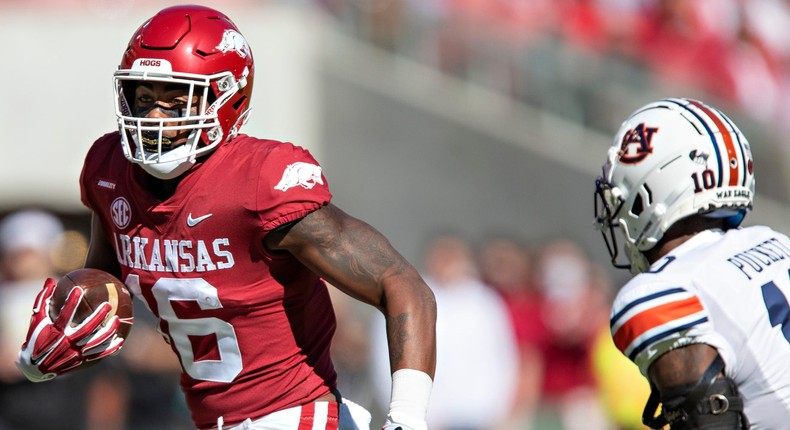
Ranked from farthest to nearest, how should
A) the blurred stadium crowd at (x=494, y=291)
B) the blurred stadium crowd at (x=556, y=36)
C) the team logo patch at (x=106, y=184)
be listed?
1. the blurred stadium crowd at (x=556, y=36)
2. the blurred stadium crowd at (x=494, y=291)
3. the team logo patch at (x=106, y=184)

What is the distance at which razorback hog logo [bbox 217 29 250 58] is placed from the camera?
420 cm

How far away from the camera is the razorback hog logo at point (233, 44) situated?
13.8 ft

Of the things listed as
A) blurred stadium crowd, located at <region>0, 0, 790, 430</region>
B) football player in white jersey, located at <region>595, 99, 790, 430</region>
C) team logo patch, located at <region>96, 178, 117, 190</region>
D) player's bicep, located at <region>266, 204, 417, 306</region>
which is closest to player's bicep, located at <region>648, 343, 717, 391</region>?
football player in white jersey, located at <region>595, 99, 790, 430</region>

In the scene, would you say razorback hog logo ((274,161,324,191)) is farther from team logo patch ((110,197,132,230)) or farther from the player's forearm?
team logo patch ((110,197,132,230))

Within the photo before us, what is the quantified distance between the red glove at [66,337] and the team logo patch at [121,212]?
0.27 m

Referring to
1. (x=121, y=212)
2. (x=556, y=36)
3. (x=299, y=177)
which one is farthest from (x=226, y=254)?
(x=556, y=36)

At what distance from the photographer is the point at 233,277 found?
406 centimetres

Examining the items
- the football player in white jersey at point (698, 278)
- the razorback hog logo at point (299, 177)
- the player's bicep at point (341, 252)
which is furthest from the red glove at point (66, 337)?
the football player in white jersey at point (698, 278)

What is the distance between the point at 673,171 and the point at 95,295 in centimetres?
193

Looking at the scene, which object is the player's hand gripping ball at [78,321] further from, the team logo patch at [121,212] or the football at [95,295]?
the team logo patch at [121,212]

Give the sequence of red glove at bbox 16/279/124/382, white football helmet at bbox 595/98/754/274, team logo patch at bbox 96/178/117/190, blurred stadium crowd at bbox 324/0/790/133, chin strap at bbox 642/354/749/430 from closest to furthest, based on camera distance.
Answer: chin strap at bbox 642/354/749/430 < white football helmet at bbox 595/98/754/274 < red glove at bbox 16/279/124/382 < team logo patch at bbox 96/178/117/190 < blurred stadium crowd at bbox 324/0/790/133

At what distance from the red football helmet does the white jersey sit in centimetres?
150

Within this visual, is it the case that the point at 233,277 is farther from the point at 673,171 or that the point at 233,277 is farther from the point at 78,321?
the point at 673,171

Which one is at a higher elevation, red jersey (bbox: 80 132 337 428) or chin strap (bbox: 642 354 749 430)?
chin strap (bbox: 642 354 749 430)
